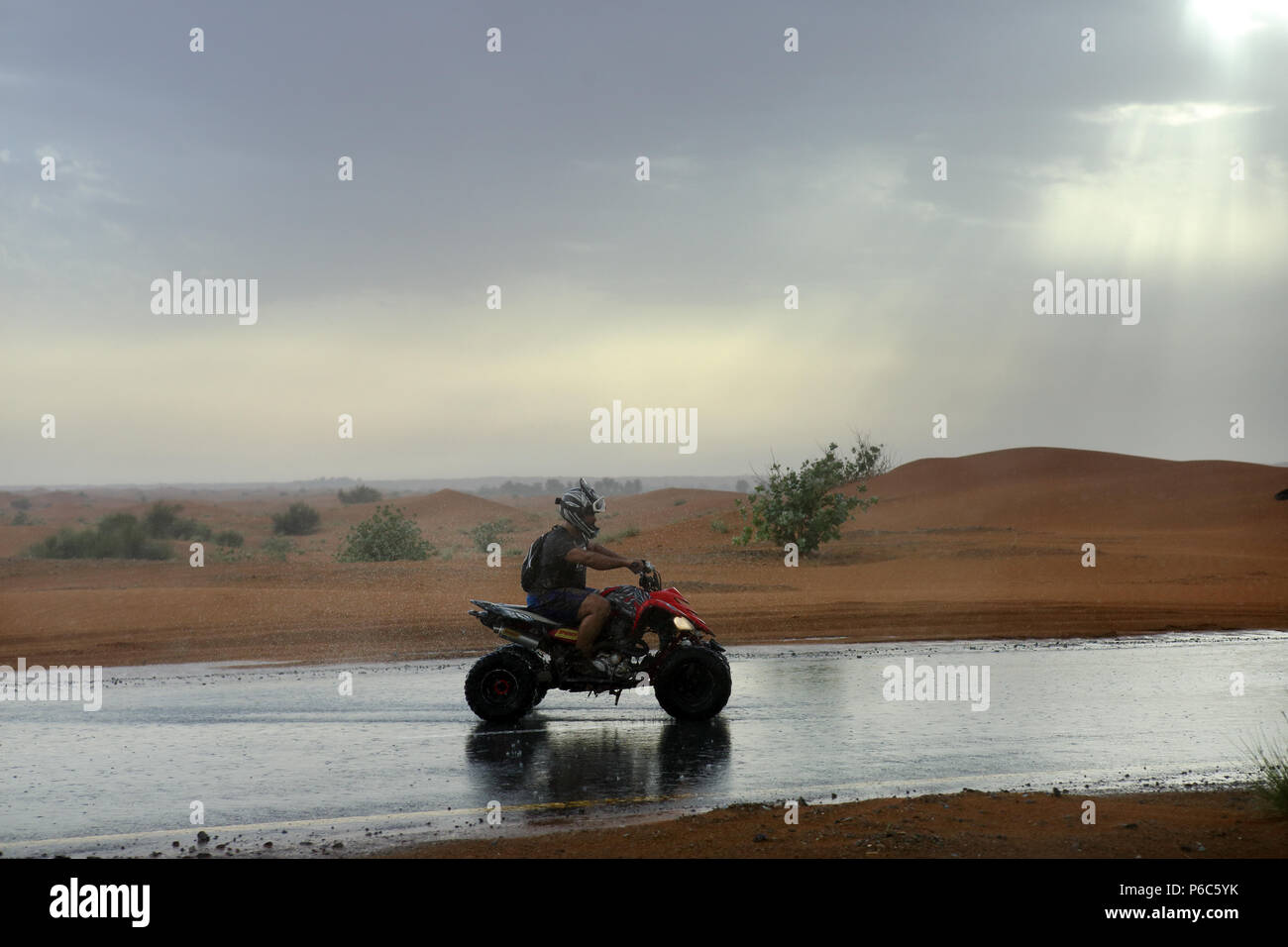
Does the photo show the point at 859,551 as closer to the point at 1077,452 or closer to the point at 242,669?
the point at 242,669

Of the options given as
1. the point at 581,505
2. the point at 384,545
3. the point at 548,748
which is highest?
the point at 581,505

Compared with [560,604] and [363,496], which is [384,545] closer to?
[560,604]

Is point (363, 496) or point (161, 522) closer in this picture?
point (161, 522)

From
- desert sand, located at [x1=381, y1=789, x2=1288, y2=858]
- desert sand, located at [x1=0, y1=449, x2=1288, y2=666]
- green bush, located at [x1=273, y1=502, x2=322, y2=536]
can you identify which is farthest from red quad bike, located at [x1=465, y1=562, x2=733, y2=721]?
green bush, located at [x1=273, y1=502, x2=322, y2=536]

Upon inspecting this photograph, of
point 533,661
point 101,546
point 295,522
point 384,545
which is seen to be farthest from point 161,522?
point 533,661

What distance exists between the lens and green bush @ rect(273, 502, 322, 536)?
64250 millimetres

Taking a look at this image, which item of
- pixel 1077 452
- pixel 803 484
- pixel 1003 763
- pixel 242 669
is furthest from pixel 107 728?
pixel 1077 452

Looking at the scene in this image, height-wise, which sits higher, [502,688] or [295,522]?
[295,522]

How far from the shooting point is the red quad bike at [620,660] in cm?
1172

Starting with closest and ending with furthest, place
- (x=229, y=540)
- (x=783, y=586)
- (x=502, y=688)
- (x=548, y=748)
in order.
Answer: (x=548, y=748)
(x=502, y=688)
(x=783, y=586)
(x=229, y=540)

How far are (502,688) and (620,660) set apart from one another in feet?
3.92

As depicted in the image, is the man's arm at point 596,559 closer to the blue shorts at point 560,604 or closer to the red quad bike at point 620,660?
the red quad bike at point 620,660

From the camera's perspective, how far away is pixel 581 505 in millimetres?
11852

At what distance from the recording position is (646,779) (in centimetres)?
930
